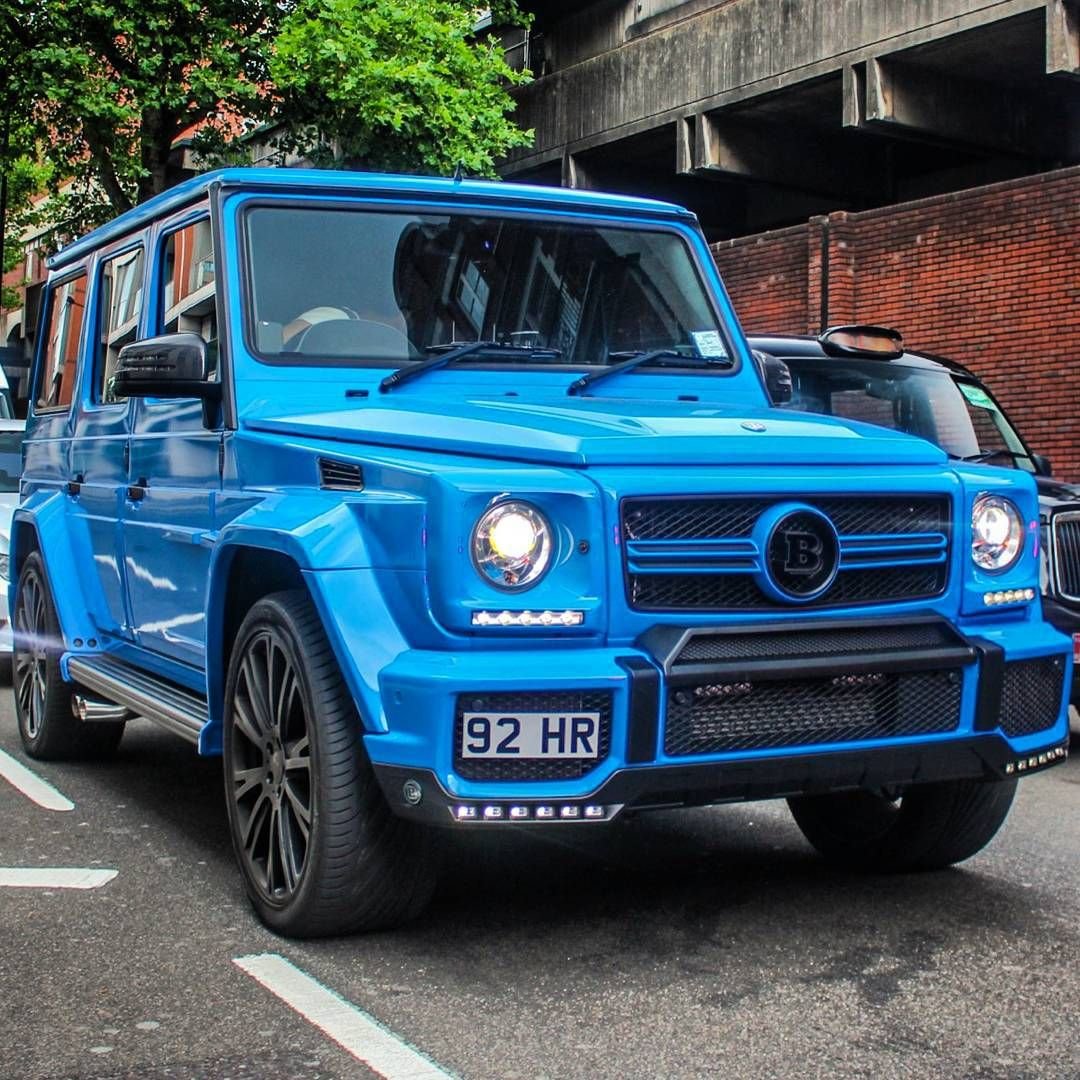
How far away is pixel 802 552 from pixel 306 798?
142 centimetres

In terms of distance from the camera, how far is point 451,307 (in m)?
5.41

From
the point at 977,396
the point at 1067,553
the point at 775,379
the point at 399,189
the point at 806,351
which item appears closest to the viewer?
the point at 399,189

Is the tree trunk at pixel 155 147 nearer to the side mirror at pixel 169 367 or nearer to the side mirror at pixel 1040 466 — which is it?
the side mirror at pixel 1040 466

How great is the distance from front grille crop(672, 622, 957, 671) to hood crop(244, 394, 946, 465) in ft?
1.43

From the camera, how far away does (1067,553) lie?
25.0 ft

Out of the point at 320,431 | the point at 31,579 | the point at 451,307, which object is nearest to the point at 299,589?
the point at 320,431

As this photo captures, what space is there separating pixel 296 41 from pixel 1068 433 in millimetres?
11444

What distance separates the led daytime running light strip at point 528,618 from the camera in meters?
3.93

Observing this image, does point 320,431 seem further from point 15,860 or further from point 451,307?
point 15,860

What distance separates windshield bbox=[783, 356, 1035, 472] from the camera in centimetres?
879

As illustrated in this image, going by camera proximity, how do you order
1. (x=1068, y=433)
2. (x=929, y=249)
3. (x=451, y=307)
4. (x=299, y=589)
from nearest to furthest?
(x=299, y=589) < (x=451, y=307) < (x=1068, y=433) < (x=929, y=249)

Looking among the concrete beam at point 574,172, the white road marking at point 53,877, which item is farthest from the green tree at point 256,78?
the white road marking at point 53,877

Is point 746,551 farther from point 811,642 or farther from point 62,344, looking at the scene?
point 62,344

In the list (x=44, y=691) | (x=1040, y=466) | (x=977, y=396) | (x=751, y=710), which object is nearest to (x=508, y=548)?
(x=751, y=710)
